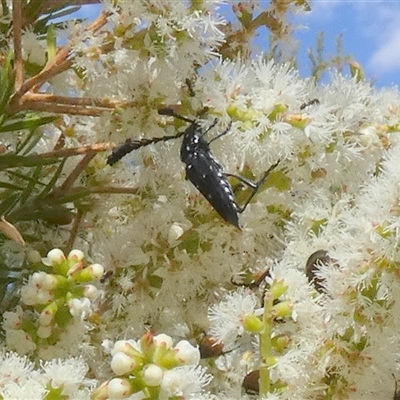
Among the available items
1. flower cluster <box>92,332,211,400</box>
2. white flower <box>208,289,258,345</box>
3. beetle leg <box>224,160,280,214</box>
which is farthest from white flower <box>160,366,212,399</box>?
beetle leg <box>224,160,280,214</box>

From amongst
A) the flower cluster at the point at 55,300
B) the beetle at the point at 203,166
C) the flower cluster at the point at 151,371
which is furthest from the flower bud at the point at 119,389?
the beetle at the point at 203,166

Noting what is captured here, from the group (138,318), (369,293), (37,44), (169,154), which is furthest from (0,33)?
(369,293)

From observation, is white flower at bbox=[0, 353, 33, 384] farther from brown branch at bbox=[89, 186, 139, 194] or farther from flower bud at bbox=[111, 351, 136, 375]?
brown branch at bbox=[89, 186, 139, 194]

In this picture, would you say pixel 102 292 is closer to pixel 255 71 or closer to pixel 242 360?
pixel 242 360

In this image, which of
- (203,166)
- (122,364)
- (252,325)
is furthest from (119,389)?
(203,166)

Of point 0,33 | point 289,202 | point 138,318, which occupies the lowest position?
point 138,318

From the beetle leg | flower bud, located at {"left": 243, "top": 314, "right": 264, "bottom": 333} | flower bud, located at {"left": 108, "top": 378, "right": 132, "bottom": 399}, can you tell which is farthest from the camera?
the beetle leg
